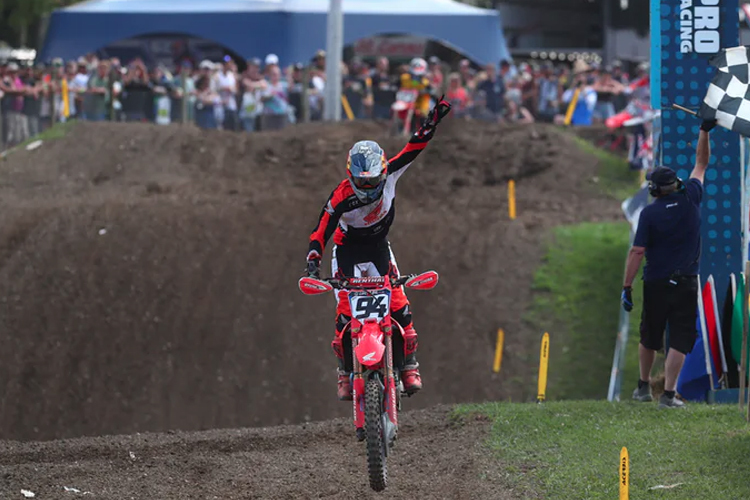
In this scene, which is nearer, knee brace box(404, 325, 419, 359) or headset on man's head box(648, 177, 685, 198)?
knee brace box(404, 325, 419, 359)

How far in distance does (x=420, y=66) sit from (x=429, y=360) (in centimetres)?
936

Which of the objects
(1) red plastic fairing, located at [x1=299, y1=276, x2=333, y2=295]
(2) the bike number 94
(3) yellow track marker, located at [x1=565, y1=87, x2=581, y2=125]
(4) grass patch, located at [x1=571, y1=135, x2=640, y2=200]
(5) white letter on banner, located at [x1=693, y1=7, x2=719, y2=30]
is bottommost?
(4) grass patch, located at [x1=571, y1=135, x2=640, y2=200]

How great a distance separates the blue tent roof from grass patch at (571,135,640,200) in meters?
10.3

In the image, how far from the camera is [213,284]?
20531 mm

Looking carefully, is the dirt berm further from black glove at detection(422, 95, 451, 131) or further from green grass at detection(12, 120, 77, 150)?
black glove at detection(422, 95, 451, 131)

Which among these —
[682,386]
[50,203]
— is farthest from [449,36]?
[682,386]

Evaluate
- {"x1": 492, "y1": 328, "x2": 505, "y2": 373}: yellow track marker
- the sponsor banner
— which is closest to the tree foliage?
the sponsor banner

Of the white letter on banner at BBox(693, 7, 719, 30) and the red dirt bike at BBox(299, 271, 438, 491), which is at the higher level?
the white letter on banner at BBox(693, 7, 719, 30)

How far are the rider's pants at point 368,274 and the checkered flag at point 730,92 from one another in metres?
4.23

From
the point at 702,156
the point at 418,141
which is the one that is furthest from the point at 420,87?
the point at 418,141

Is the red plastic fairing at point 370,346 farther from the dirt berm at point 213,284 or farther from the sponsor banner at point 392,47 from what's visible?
the sponsor banner at point 392,47

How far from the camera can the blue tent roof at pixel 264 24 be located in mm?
35312

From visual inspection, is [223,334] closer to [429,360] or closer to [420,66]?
[429,360]

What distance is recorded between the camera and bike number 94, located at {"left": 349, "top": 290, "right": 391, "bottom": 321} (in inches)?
350
